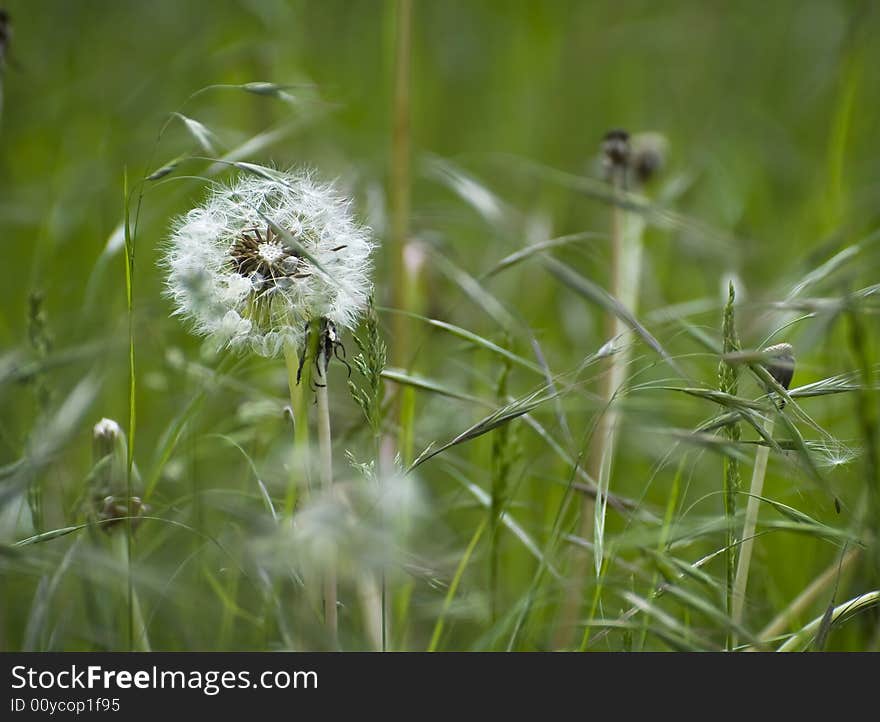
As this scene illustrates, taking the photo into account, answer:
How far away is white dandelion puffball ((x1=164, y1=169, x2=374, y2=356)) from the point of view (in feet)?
4.40

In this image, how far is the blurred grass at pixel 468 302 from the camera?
4.91 feet

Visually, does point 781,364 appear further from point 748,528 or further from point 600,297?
point 600,297

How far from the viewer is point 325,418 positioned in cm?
132

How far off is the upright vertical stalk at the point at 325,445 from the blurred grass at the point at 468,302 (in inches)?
1.9

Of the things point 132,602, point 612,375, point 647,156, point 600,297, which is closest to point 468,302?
point 612,375

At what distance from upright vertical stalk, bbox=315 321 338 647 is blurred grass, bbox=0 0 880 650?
0.16 feet

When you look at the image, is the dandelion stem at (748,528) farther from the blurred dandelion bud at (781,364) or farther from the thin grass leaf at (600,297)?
the thin grass leaf at (600,297)

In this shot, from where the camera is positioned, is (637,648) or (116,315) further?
(116,315)

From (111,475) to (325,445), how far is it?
455 mm

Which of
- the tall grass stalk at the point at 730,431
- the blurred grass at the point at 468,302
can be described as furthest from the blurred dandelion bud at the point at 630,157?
the tall grass stalk at the point at 730,431

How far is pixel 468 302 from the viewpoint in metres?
2.58
